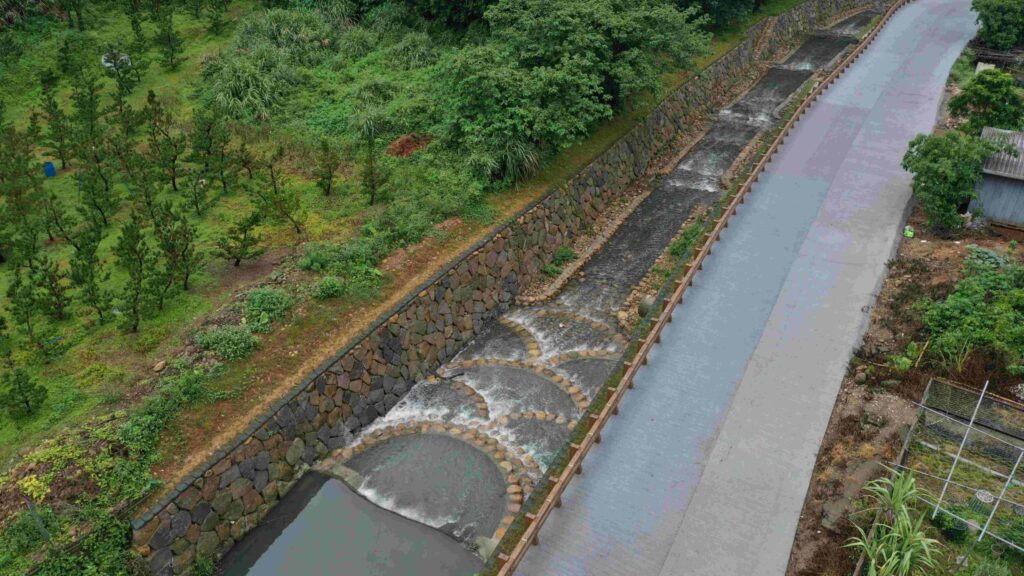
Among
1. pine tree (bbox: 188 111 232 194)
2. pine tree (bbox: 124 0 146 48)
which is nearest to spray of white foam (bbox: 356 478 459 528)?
pine tree (bbox: 188 111 232 194)

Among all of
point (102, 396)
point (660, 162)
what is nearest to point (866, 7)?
point (660, 162)

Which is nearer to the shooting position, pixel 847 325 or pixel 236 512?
pixel 236 512

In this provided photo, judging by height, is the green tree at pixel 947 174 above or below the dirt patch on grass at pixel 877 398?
above

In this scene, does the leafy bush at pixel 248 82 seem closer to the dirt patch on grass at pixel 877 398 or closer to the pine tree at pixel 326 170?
the pine tree at pixel 326 170

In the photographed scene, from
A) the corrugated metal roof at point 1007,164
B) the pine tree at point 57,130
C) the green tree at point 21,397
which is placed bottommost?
the corrugated metal roof at point 1007,164

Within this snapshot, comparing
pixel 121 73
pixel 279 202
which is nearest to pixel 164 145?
pixel 279 202

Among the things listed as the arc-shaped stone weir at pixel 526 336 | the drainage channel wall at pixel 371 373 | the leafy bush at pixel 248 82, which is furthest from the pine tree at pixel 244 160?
the arc-shaped stone weir at pixel 526 336

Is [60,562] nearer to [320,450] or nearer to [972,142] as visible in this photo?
[320,450]
